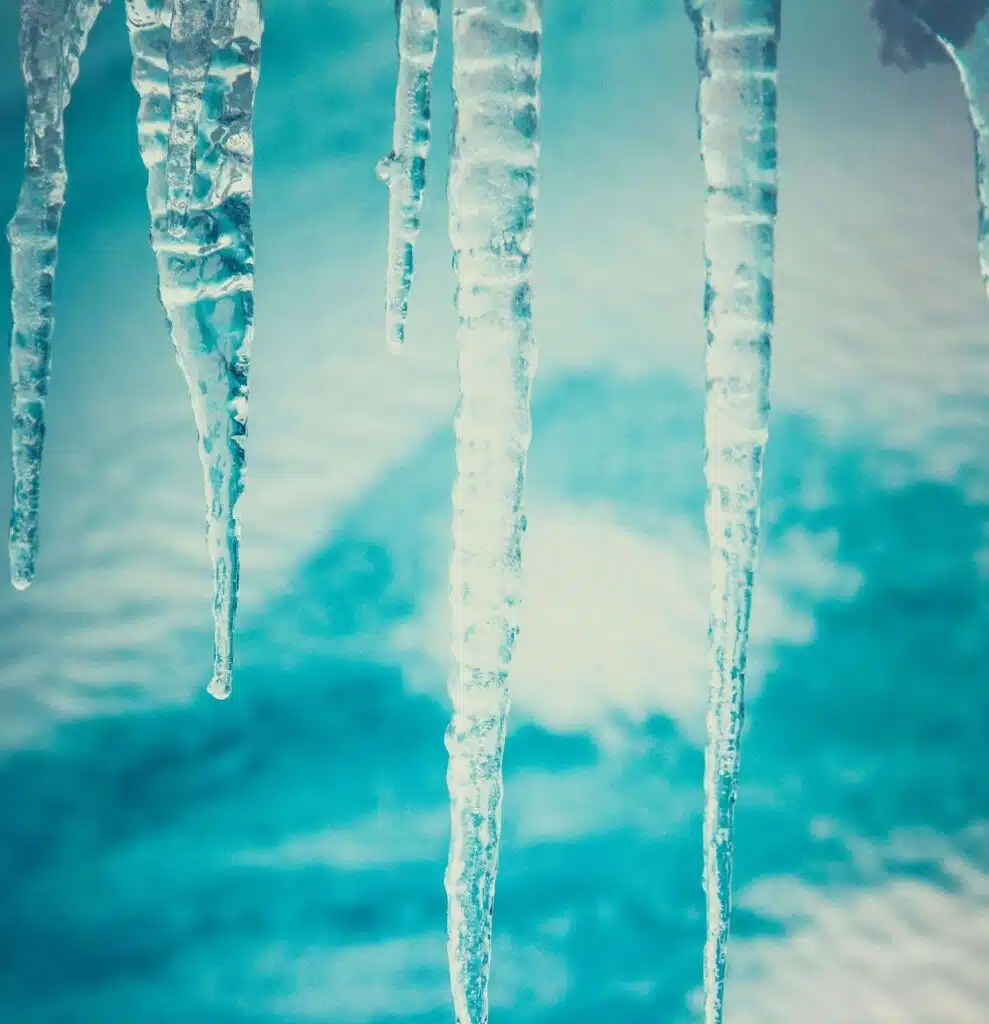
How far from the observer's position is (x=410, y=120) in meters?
0.84

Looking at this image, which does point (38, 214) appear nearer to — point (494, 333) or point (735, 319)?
point (494, 333)

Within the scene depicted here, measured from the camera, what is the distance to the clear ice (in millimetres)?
905

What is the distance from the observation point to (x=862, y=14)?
36.2 inches

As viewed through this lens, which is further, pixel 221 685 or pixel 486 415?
pixel 221 685

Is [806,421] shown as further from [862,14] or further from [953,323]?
[862,14]

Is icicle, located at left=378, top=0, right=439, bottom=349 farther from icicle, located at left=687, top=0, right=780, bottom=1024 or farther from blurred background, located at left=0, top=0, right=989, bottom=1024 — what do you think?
icicle, located at left=687, top=0, right=780, bottom=1024

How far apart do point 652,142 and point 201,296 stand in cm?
50

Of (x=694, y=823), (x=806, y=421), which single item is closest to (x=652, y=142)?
(x=806, y=421)

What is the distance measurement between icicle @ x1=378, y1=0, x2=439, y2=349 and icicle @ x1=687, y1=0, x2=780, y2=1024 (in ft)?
0.83

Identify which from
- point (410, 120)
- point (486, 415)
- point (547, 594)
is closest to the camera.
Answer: point (486, 415)

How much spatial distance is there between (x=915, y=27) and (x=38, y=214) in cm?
90

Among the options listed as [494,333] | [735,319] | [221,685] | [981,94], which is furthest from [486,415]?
[981,94]

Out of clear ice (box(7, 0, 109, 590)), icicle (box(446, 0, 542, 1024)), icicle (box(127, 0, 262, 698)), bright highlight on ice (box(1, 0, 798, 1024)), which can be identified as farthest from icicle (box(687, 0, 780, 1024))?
clear ice (box(7, 0, 109, 590))

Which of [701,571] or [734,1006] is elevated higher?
[701,571]
